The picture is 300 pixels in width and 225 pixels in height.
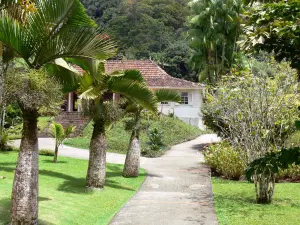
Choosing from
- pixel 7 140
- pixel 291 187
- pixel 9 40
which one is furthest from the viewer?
pixel 7 140

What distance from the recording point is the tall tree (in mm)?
25547

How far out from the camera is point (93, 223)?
870 cm

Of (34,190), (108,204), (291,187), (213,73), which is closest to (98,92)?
(108,204)

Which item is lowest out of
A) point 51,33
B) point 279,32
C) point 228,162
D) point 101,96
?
point 228,162

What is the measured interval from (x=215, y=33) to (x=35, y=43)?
19745 millimetres

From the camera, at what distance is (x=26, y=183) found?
23.7ft

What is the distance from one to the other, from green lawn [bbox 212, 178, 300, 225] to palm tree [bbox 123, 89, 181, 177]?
2785mm

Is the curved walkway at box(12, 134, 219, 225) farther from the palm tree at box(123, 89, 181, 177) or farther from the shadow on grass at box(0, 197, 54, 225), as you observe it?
the shadow on grass at box(0, 197, 54, 225)

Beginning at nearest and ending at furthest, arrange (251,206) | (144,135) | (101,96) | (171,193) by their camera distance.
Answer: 1. (251,206)
2. (101,96)
3. (171,193)
4. (144,135)

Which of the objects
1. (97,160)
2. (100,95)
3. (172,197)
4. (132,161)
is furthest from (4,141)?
(172,197)

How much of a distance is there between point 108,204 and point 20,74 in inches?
176

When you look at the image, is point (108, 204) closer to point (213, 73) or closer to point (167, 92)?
point (167, 92)

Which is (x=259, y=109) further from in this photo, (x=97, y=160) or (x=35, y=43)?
(x=35, y=43)

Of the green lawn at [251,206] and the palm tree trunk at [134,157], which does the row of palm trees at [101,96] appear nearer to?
the palm tree trunk at [134,157]
